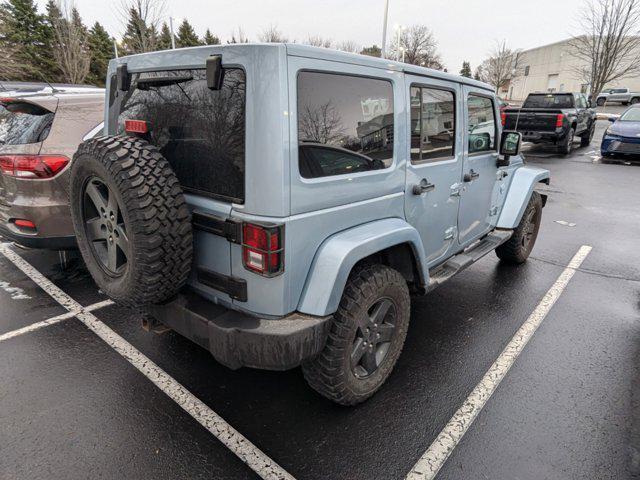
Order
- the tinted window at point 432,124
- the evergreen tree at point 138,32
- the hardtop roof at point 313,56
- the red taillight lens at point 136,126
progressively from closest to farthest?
the hardtop roof at point 313,56 < the red taillight lens at point 136,126 < the tinted window at point 432,124 < the evergreen tree at point 138,32

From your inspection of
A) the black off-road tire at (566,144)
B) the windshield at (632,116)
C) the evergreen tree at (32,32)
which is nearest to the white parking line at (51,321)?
the black off-road tire at (566,144)

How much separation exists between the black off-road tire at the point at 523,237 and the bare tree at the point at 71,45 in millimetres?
23933

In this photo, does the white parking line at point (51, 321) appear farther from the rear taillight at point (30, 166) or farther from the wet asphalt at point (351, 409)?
the rear taillight at point (30, 166)

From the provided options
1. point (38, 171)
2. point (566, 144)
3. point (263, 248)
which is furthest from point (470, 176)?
point (566, 144)

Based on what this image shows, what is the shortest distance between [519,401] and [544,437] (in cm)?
31

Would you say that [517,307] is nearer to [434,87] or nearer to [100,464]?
[434,87]

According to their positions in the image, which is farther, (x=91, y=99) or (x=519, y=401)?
(x=91, y=99)

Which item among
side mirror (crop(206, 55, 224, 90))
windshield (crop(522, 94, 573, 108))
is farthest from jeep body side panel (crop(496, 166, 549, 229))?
windshield (crop(522, 94, 573, 108))

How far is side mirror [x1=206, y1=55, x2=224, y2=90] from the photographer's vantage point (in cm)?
195

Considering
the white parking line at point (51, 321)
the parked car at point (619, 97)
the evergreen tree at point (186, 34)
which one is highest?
the evergreen tree at point (186, 34)

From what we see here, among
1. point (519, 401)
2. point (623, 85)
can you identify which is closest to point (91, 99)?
point (519, 401)

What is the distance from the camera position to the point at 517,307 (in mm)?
3939

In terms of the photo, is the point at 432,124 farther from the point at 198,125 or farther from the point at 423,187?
the point at 198,125

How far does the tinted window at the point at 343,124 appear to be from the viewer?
2.03 metres
